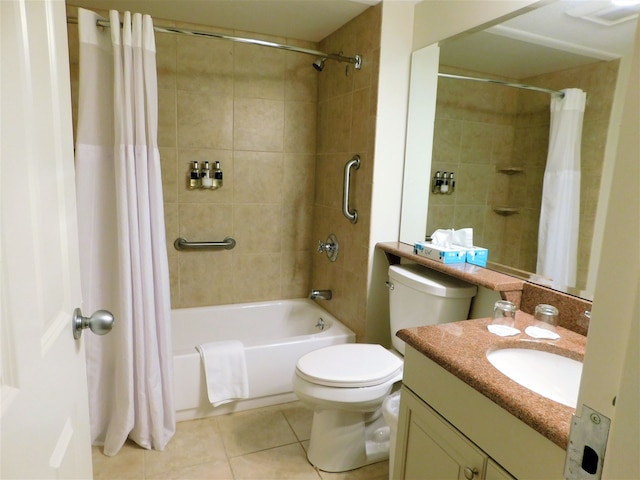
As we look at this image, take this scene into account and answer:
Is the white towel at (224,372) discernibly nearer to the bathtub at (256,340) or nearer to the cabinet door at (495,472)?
the bathtub at (256,340)

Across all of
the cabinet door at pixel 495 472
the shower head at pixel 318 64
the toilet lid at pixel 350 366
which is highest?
the shower head at pixel 318 64

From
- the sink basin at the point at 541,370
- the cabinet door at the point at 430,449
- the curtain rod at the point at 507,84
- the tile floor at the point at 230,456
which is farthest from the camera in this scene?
the tile floor at the point at 230,456

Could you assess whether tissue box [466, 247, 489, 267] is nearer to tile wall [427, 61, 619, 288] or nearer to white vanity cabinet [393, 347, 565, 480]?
tile wall [427, 61, 619, 288]

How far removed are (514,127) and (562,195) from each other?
15.1 inches

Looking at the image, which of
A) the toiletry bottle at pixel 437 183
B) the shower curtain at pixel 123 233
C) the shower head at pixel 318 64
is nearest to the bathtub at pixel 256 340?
the shower curtain at pixel 123 233

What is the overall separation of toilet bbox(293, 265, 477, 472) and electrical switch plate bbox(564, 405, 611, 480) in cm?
122

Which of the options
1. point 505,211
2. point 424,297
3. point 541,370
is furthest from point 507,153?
point 541,370

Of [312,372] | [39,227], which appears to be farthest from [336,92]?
[39,227]

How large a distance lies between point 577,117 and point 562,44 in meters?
0.27

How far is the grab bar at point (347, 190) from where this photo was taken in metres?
2.23

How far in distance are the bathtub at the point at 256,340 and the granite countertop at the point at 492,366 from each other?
1.14m

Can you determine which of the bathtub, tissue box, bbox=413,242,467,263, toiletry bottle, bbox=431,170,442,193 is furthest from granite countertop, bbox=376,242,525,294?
the bathtub

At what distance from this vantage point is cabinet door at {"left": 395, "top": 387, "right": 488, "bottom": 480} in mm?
1005

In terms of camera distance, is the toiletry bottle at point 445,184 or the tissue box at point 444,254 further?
the toiletry bottle at point 445,184
